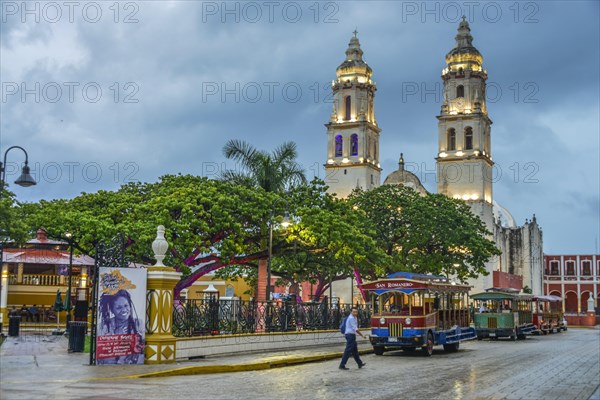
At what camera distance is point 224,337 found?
22922 mm

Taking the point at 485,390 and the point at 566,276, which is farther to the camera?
the point at 566,276

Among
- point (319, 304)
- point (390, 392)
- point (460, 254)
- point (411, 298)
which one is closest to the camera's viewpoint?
point (390, 392)

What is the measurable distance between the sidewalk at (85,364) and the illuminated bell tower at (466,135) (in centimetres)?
5115

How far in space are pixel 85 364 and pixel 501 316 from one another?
84.7 ft

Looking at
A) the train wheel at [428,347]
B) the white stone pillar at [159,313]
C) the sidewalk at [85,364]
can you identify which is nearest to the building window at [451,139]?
the train wheel at [428,347]

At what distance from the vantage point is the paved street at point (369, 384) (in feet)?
44.9

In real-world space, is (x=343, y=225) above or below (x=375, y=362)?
A: above

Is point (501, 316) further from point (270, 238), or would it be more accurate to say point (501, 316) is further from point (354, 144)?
point (354, 144)

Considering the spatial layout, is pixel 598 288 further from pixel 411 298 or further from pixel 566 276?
pixel 411 298

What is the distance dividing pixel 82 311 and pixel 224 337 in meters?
6.87

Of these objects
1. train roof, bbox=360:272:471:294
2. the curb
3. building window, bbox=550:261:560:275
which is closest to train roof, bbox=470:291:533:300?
train roof, bbox=360:272:471:294

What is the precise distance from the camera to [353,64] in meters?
77.4

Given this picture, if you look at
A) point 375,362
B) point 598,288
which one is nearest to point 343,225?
point 375,362

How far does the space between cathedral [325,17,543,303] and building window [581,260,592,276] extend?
73.0 feet
